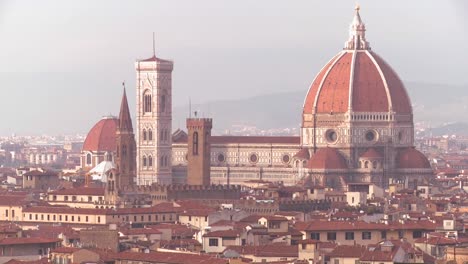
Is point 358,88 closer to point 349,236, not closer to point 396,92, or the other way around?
point 396,92

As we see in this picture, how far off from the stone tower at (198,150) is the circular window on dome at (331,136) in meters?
9.03

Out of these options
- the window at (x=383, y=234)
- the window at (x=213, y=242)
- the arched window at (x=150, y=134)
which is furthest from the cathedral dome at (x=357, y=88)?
the window at (x=213, y=242)

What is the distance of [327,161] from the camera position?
462 ft

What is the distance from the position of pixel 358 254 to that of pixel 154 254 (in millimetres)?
6014

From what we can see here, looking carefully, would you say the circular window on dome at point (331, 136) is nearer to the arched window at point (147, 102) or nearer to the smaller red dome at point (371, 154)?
the smaller red dome at point (371, 154)

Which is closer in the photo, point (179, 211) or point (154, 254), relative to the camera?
point (154, 254)

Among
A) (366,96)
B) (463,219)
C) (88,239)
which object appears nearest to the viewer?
(88,239)

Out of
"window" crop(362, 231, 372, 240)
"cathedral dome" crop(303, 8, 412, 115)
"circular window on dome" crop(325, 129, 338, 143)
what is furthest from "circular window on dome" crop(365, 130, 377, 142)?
"window" crop(362, 231, 372, 240)

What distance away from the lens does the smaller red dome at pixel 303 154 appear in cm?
14450

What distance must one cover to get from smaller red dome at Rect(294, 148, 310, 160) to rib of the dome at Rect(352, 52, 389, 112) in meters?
4.08

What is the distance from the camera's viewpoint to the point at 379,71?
145750 mm

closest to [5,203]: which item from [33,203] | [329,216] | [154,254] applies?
[33,203]

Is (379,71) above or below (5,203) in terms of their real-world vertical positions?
above

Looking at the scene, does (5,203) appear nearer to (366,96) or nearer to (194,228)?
(194,228)
